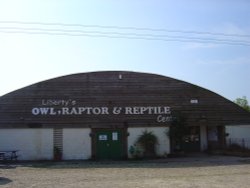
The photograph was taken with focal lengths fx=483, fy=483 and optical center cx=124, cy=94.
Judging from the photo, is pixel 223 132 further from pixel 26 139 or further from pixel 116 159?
pixel 26 139

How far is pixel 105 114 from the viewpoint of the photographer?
1378 inches

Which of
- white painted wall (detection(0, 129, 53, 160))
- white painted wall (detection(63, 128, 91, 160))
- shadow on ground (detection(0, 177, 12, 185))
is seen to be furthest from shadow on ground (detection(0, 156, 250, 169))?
shadow on ground (detection(0, 177, 12, 185))

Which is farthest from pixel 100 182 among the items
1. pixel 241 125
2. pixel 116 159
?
pixel 241 125

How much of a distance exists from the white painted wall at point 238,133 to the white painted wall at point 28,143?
13223 millimetres

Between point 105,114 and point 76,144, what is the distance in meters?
3.06

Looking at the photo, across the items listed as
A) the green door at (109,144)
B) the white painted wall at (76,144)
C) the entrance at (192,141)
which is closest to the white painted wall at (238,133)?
the entrance at (192,141)

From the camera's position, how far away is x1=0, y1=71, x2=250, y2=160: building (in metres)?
33.9

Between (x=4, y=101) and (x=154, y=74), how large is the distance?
36.6 feet

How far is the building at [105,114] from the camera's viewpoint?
33875mm

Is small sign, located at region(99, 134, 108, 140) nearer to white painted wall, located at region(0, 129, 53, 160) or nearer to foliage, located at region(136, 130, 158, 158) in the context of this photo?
foliage, located at region(136, 130, 158, 158)

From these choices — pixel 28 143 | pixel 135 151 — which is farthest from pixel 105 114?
pixel 28 143

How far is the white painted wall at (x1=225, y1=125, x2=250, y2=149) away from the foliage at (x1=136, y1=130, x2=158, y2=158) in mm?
5919

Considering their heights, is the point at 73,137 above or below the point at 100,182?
above

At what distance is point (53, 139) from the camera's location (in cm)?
3391
